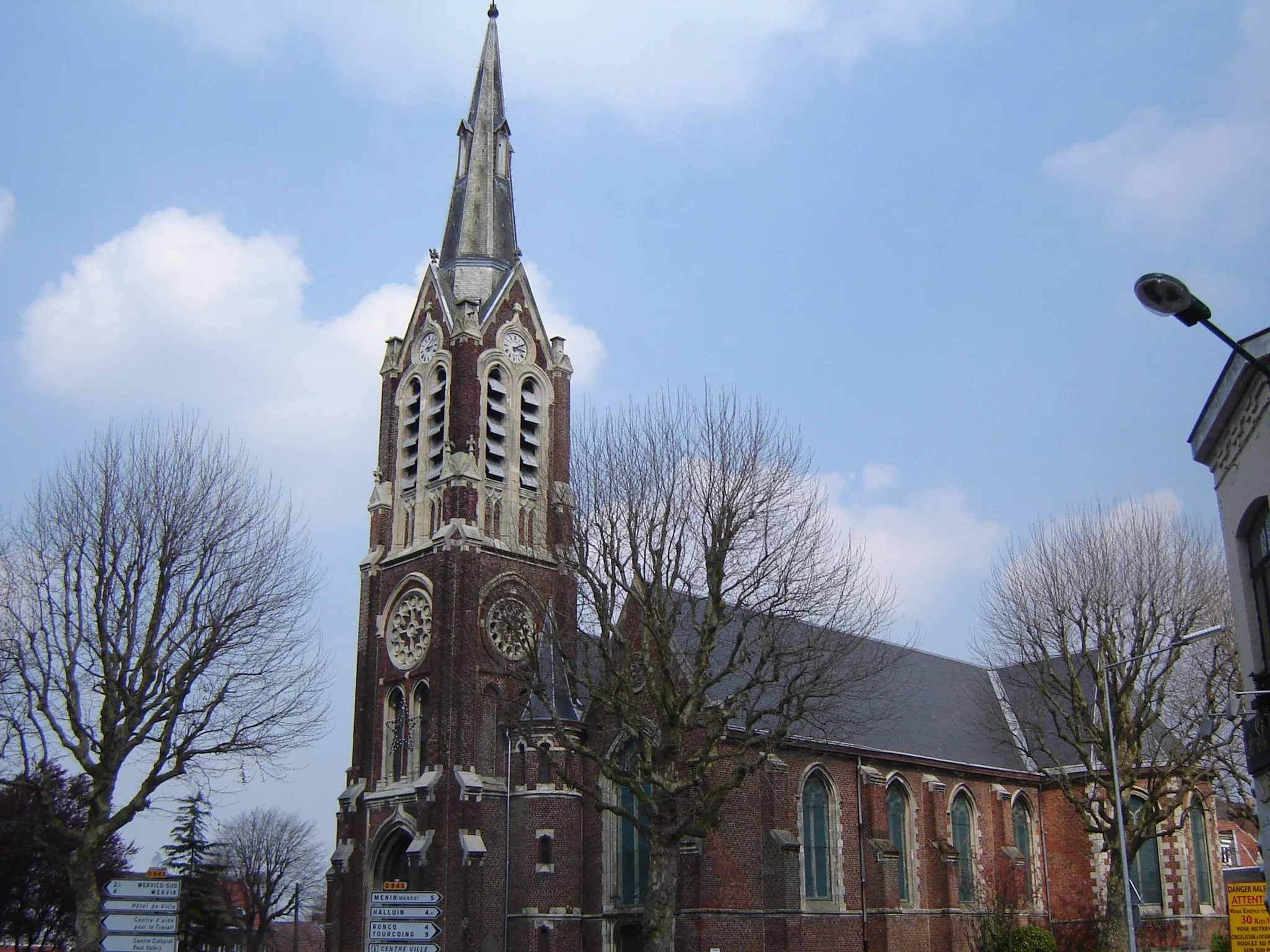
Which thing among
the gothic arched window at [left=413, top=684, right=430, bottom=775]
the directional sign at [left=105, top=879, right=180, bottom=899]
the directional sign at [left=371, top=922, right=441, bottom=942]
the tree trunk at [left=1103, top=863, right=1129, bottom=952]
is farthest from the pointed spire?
the directional sign at [left=371, top=922, right=441, bottom=942]

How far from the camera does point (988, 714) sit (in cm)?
4584

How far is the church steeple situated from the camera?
43.8 meters

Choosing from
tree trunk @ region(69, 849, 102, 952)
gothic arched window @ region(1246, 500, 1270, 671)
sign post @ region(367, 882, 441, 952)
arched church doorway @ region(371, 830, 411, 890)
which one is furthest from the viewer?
arched church doorway @ region(371, 830, 411, 890)

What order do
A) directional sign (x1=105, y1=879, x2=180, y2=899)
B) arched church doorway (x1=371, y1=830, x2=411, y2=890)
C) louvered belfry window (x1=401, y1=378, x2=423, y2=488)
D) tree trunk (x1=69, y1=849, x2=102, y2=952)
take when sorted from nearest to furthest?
directional sign (x1=105, y1=879, x2=180, y2=899)
tree trunk (x1=69, y1=849, x2=102, y2=952)
arched church doorway (x1=371, y1=830, x2=411, y2=890)
louvered belfry window (x1=401, y1=378, x2=423, y2=488)

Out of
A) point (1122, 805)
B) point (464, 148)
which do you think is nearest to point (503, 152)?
point (464, 148)

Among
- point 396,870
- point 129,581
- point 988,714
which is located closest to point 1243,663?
point 129,581

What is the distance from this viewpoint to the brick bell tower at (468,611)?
34.1 meters

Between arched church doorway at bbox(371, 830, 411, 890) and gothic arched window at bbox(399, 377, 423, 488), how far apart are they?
38.0 feet

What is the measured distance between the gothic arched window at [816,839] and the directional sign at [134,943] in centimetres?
2087

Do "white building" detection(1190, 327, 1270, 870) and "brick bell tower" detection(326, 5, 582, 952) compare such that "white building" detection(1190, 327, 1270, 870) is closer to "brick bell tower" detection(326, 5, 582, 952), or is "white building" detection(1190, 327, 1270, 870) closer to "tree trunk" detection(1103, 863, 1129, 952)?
"tree trunk" detection(1103, 863, 1129, 952)

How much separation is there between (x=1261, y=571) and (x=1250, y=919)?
634 centimetres

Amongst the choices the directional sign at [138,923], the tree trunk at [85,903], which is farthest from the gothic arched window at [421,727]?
the directional sign at [138,923]

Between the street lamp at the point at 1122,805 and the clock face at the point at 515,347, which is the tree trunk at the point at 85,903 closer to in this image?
the street lamp at the point at 1122,805

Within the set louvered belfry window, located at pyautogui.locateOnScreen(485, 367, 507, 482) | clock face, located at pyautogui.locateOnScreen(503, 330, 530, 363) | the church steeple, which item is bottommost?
louvered belfry window, located at pyautogui.locateOnScreen(485, 367, 507, 482)
